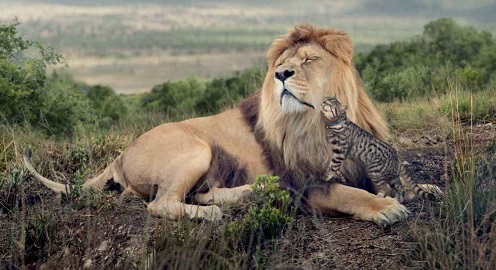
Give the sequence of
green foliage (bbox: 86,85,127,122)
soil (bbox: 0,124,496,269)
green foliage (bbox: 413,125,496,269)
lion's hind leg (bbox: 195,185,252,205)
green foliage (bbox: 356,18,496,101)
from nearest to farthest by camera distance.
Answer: green foliage (bbox: 413,125,496,269) → soil (bbox: 0,124,496,269) → lion's hind leg (bbox: 195,185,252,205) → green foliage (bbox: 356,18,496,101) → green foliage (bbox: 86,85,127,122)

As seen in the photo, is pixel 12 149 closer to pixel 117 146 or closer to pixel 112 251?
pixel 117 146

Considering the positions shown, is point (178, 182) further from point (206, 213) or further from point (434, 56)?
point (434, 56)

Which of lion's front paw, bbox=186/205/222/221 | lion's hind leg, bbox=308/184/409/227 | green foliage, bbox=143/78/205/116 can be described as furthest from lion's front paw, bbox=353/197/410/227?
green foliage, bbox=143/78/205/116

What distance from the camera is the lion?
512 centimetres

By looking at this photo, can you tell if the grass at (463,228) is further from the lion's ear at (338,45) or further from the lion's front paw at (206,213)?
the lion's front paw at (206,213)

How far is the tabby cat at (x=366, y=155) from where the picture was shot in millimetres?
5199

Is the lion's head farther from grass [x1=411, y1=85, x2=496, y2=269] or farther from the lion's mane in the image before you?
grass [x1=411, y1=85, x2=496, y2=269]

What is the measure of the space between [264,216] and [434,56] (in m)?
12.5

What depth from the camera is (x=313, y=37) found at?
534 centimetres

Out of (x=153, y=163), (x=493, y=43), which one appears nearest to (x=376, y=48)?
(x=493, y=43)

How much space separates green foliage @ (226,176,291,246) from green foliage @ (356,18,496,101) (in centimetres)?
668

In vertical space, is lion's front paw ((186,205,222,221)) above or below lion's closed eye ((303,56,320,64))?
below

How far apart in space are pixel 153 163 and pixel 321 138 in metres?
1.28

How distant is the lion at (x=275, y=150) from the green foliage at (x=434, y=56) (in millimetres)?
6140
